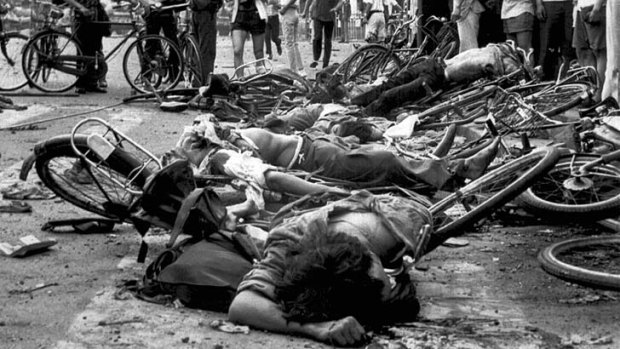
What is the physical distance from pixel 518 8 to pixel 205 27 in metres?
4.77

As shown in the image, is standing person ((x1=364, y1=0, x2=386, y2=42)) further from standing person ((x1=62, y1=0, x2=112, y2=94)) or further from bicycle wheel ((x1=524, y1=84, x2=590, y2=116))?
bicycle wheel ((x1=524, y1=84, x2=590, y2=116))

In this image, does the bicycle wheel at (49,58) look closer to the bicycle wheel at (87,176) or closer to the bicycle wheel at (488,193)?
the bicycle wheel at (87,176)

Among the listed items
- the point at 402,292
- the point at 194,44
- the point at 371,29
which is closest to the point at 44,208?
the point at 402,292

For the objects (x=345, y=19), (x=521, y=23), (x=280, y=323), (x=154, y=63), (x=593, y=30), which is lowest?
(x=345, y=19)

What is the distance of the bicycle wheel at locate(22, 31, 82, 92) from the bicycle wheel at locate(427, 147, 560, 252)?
31.0ft

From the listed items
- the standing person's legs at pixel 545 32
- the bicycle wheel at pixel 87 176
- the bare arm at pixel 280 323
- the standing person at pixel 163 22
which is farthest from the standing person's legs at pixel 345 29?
the bare arm at pixel 280 323

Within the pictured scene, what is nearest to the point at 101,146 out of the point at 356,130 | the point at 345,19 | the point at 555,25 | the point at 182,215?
the point at 182,215

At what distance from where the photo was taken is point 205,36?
15.6m

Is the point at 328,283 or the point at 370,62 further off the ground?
the point at 328,283

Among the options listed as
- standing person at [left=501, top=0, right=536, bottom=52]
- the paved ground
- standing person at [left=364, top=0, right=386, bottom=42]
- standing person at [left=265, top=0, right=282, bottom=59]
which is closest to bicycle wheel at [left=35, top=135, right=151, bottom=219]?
the paved ground

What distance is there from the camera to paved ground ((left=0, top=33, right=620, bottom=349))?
527cm

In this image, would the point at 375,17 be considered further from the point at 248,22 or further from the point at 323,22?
the point at 248,22

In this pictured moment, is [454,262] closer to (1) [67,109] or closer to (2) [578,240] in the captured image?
(2) [578,240]

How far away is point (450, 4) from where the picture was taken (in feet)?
56.9
